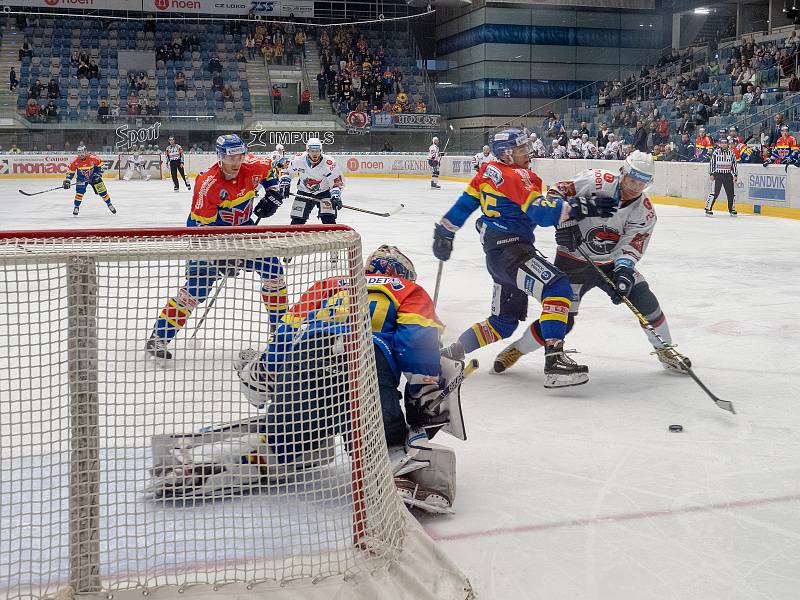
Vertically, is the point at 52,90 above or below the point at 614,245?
above

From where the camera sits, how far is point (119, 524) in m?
2.37

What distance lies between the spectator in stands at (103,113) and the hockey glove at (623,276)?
2478 centimetres

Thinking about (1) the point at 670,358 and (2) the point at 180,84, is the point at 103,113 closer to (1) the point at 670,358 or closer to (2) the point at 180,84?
(2) the point at 180,84

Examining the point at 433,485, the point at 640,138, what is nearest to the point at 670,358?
the point at 433,485

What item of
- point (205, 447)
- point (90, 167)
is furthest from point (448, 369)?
point (90, 167)

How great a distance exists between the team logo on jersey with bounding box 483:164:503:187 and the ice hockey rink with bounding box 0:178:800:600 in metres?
1.06

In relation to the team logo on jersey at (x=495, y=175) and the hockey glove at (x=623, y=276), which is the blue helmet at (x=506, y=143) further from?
the hockey glove at (x=623, y=276)

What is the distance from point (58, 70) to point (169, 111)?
493 cm

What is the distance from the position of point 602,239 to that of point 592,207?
20 centimetres

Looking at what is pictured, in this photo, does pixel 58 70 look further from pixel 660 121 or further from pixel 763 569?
pixel 763 569

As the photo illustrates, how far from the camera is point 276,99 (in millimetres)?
30516

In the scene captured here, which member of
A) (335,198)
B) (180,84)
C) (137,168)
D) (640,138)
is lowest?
(335,198)

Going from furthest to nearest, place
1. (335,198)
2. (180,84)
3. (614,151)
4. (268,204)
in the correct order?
1. (180,84)
2. (614,151)
3. (335,198)
4. (268,204)

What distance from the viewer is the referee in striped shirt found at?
1400 centimetres
